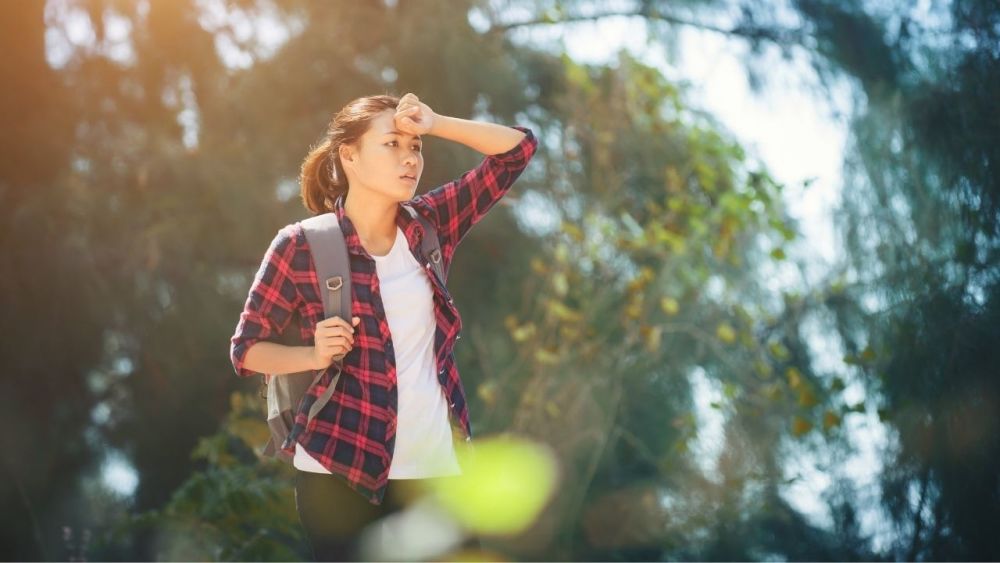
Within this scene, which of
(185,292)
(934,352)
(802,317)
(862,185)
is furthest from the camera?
(185,292)

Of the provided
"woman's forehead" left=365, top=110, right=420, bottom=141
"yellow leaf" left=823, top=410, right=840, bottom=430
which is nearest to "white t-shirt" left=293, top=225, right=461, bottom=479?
"woman's forehead" left=365, top=110, right=420, bottom=141

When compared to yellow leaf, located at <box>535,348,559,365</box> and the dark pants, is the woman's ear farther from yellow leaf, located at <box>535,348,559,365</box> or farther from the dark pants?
yellow leaf, located at <box>535,348,559,365</box>

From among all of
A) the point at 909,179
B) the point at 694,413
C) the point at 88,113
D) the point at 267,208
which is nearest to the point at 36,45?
the point at 88,113

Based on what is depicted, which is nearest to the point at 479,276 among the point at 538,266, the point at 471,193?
the point at 538,266

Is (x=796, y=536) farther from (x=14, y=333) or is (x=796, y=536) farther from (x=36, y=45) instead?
(x=36, y=45)

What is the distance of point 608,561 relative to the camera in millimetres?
4602

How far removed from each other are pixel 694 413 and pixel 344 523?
280 cm

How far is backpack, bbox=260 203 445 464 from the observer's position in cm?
213

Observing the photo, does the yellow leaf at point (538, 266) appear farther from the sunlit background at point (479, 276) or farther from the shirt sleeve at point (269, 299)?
the shirt sleeve at point (269, 299)

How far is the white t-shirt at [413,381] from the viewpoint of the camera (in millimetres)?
2139

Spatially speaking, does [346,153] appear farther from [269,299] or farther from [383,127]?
[269,299]

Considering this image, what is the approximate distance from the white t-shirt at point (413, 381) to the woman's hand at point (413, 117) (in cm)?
23

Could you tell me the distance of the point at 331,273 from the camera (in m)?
2.15

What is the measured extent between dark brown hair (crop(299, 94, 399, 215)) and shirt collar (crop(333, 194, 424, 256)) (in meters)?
0.07
